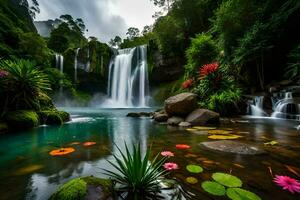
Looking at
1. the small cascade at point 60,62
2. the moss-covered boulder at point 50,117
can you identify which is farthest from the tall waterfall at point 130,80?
the moss-covered boulder at point 50,117

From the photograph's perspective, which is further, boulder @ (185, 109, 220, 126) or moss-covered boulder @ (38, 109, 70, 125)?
moss-covered boulder @ (38, 109, 70, 125)

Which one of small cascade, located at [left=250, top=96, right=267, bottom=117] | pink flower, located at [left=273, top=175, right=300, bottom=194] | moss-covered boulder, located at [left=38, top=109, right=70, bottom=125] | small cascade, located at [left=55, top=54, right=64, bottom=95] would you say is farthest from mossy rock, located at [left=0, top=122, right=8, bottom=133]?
small cascade, located at [left=55, top=54, right=64, bottom=95]

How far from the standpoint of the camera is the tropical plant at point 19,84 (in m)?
6.95

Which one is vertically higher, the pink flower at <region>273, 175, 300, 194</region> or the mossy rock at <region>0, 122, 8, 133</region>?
the mossy rock at <region>0, 122, 8, 133</region>

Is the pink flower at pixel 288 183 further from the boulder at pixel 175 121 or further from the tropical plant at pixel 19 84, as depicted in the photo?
the tropical plant at pixel 19 84

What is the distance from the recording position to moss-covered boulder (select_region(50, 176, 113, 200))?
1574 millimetres

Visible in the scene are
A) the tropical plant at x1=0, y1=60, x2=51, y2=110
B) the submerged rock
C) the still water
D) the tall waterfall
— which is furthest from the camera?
the tall waterfall

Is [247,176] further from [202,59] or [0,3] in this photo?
[0,3]

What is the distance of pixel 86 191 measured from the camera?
1.63 meters

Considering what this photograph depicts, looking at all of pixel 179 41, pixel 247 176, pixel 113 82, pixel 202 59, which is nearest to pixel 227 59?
pixel 202 59

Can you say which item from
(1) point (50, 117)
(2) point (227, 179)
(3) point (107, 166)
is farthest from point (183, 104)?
(1) point (50, 117)

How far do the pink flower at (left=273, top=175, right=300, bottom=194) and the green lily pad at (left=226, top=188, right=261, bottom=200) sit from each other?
457mm

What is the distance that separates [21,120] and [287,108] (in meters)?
11.5

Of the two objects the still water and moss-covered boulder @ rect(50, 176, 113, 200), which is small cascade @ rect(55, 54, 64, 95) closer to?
the still water
